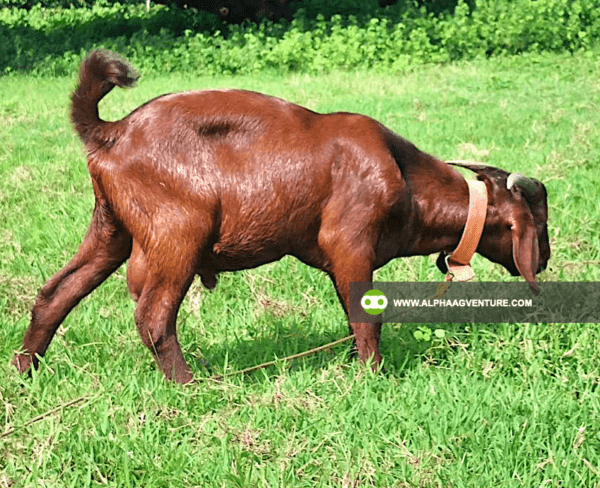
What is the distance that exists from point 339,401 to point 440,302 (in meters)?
1.50

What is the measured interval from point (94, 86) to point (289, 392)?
1.68 meters

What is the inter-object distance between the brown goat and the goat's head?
392 millimetres

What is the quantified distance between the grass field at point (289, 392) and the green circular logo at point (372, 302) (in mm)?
283

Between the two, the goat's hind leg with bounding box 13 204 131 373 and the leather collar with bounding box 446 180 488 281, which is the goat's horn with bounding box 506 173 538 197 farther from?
the goat's hind leg with bounding box 13 204 131 373

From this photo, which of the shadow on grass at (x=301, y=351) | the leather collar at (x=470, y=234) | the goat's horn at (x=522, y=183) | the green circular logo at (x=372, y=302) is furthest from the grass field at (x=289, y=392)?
the goat's horn at (x=522, y=183)

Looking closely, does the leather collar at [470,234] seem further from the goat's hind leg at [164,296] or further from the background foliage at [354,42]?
the background foliage at [354,42]

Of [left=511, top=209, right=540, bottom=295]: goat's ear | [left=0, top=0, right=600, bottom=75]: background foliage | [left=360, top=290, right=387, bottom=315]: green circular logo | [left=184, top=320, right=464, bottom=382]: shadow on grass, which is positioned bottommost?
[left=0, top=0, right=600, bottom=75]: background foliage

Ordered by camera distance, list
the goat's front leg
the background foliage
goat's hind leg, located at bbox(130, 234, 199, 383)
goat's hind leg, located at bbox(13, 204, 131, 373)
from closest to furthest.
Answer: goat's hind leg, located at bbox(130, 234, 199, 383) → the goat's front leg → goat's hind leg, located at bbox(13, 204, 131, 373) → the background foliage

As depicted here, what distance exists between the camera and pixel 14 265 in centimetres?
569

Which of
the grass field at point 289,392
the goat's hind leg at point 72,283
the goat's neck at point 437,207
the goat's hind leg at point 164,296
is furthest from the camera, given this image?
the goat's neck at point 437,207

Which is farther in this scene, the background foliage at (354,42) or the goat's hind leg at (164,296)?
the background foliage at (354,42)

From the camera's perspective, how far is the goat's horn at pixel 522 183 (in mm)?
4359

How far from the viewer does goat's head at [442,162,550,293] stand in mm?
4363

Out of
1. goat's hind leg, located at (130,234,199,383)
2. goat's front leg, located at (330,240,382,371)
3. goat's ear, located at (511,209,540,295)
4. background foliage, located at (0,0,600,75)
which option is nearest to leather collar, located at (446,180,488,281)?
goat's ear, located at (511,209,540,295)
